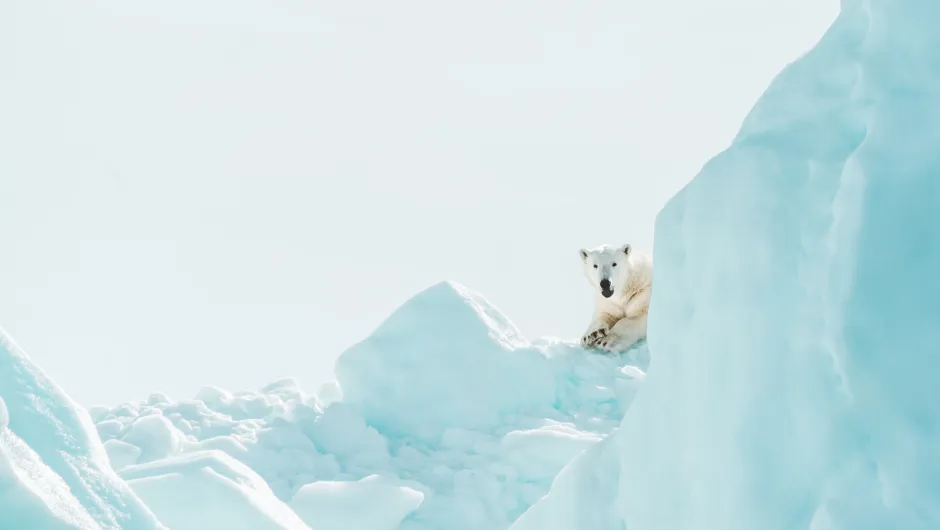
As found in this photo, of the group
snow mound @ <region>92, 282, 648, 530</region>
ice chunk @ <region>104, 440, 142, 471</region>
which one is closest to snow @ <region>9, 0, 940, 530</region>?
snow mound @ <region>92, 282, 648, 530</region>

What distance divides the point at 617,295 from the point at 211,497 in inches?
214

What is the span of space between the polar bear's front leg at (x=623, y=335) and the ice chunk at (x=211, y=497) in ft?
15.5

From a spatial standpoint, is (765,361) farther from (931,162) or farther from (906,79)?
(906,79)

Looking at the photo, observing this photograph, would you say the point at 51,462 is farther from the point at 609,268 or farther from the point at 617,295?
the point at 617,295

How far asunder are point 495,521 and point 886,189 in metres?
4.78

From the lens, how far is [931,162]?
1664mm

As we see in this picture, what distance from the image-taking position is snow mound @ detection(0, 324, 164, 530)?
2074mm

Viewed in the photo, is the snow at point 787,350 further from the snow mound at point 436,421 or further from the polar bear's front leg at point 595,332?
the polar bear's front leg at point 595,332

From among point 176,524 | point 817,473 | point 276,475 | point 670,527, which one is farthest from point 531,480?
point 817,473

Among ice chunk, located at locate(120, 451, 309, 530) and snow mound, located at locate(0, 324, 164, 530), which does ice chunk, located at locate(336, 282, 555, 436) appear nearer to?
ice chunk, located at locate(120, 451, 309, 530)

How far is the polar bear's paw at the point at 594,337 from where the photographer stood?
27.5 feet

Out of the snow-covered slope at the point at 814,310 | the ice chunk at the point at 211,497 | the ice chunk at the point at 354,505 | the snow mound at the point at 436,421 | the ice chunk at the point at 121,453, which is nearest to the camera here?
the snow-covered slope at the point at 814,310

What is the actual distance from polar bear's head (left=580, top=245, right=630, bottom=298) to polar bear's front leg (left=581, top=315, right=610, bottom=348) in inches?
14.9

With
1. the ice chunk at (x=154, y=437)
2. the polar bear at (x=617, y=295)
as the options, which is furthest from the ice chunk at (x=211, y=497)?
the polar bear at (x=617, y=295)
